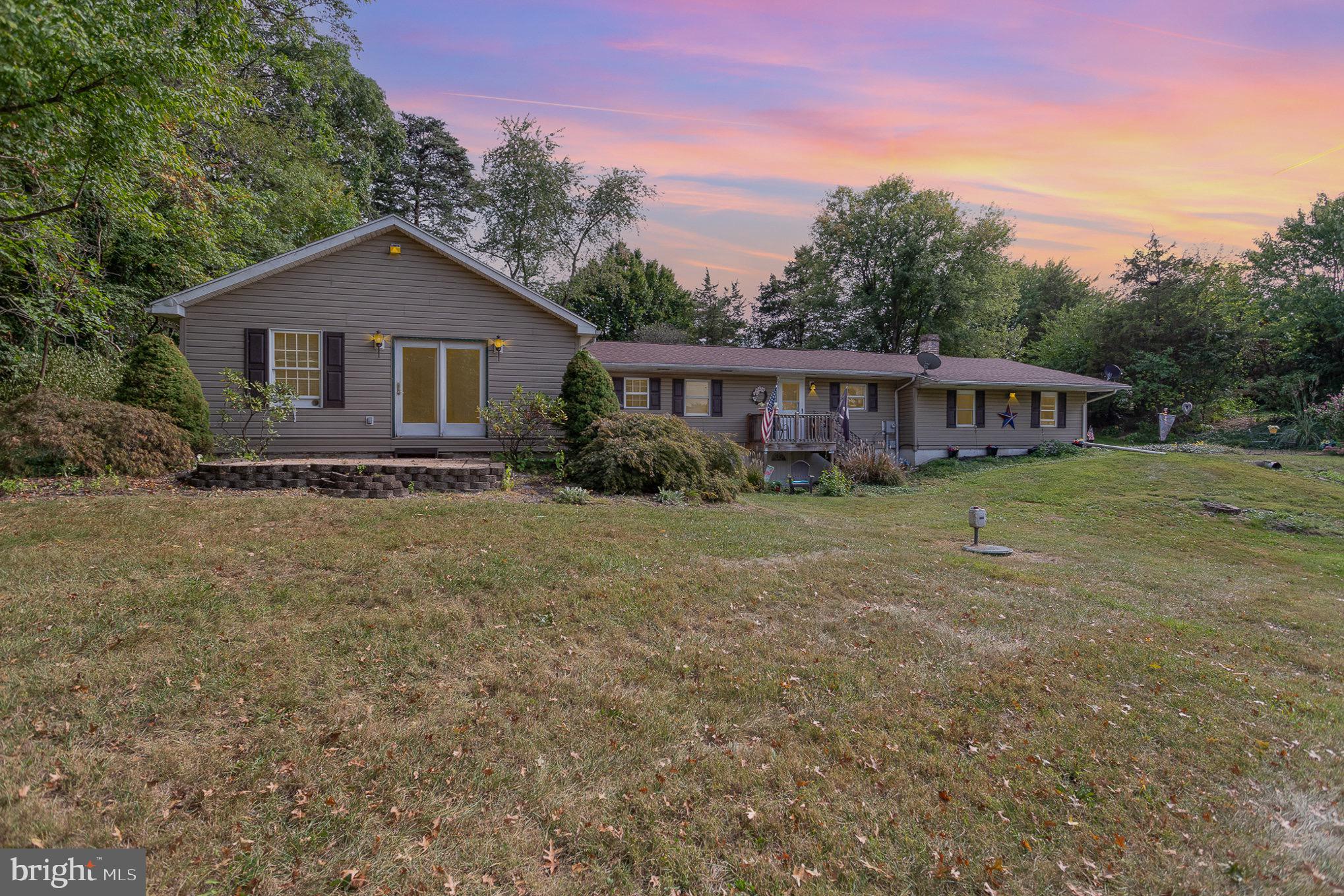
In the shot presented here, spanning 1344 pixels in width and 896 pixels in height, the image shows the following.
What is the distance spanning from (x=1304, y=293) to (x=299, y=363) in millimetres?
40980

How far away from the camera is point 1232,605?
6883 millimetres

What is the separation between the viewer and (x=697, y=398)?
1798 cm

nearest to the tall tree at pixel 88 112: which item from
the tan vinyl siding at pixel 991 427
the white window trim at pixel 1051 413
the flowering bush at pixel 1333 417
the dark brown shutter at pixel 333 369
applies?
the dark brown shutter at pixel 333 369

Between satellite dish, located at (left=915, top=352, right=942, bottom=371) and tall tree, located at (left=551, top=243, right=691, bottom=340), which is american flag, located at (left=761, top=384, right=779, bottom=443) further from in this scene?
tall tree, located at (left=551, top=243, right=691, bottom=340)

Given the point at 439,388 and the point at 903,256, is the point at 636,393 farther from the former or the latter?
the point at 903,256

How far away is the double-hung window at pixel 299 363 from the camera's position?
11.7 metres

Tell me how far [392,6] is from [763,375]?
1274 centimetres

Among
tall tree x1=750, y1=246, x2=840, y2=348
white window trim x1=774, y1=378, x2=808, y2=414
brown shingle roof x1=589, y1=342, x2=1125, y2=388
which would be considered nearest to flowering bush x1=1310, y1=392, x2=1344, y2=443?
brown shingle roof x1=589, y1=342, x2=1125, y2=388

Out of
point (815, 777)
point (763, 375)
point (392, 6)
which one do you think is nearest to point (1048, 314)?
point (763, 375)

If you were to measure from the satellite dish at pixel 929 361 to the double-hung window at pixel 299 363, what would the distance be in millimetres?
17448

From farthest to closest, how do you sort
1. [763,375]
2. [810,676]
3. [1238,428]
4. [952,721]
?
[1238,428] → [763,375] → [810,676] → [952,721]

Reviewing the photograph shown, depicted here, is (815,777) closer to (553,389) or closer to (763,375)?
(553,389)

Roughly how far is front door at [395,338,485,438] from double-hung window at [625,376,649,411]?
5292 mm

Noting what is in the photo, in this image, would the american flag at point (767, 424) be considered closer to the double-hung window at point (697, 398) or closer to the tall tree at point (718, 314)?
the double-hung window at point (697, 398)
